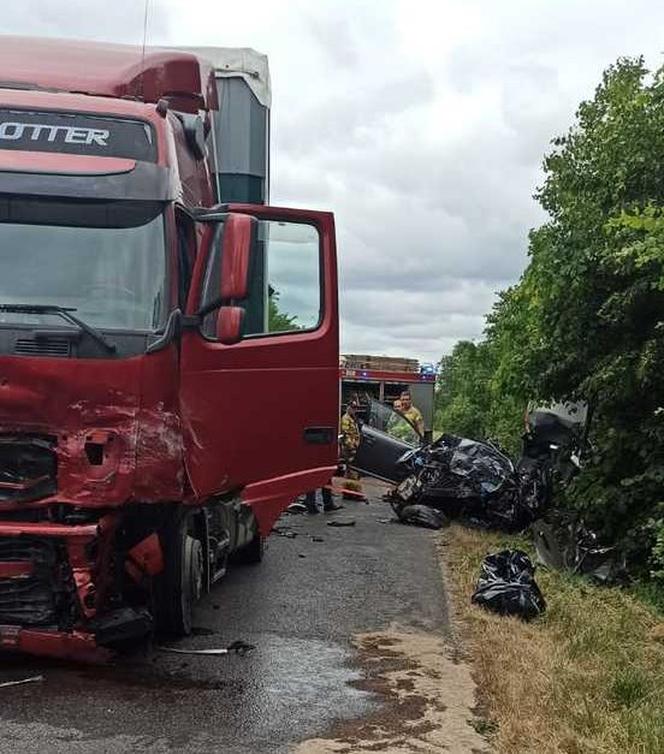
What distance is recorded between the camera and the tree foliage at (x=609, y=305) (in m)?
8.86

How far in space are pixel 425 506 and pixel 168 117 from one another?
727 centimetres

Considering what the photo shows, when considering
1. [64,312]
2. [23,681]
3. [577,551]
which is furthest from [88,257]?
[577,551]

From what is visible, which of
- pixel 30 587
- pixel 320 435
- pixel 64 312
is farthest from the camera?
pixel 320 435

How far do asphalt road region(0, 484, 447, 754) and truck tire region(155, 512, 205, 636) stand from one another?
201 millimetres

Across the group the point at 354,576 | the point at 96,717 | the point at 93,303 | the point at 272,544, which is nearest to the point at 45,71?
the point at 93,303

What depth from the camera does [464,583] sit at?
8.03m

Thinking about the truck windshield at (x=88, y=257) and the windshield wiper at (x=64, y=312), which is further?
the truck windshield at (x=88, y=257)

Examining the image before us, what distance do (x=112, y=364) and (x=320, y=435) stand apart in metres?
1.99

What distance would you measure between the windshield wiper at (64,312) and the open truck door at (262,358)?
1.50ft

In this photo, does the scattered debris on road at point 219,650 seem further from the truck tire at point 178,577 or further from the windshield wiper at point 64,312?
the windshield wiper at point 64,312

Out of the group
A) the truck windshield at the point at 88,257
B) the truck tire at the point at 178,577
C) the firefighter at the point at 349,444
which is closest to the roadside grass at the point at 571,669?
the truck tire at the point at 178,577

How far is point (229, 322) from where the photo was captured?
514 cm

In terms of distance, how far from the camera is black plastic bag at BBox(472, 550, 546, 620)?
267 inches

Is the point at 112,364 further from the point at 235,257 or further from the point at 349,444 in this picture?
the point at 349,444
